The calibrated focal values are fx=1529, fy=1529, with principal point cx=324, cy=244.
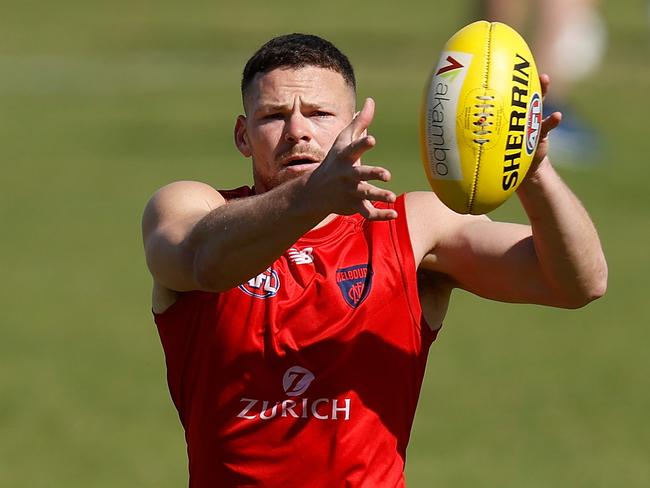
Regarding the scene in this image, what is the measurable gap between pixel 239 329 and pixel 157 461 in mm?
3698

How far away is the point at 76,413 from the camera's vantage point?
9.32 meters

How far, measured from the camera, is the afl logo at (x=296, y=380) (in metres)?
4.93

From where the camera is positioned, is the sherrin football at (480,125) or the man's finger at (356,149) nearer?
the man's finger at (356,149)

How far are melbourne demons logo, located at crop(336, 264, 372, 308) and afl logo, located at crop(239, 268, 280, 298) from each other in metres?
0.21

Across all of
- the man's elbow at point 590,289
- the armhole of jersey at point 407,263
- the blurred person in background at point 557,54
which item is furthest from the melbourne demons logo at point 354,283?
the blurred person in background at point 557,54

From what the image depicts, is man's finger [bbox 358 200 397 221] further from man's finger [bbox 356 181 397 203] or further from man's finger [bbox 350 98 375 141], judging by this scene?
man's finger [bbox 350 98 375 141]

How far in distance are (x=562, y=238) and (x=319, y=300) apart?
32.0 inches

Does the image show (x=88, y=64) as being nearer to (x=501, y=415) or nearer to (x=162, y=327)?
(x=501, y=415)

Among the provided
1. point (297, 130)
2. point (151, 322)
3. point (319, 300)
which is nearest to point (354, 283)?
point (319, 300)

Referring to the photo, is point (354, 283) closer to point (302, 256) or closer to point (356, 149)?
point (302, 256)

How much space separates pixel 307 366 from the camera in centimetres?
494

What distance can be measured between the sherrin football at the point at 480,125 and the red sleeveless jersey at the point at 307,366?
0.43 meters

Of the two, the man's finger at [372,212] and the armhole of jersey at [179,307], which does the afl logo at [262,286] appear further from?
the man's finger at [372,212]

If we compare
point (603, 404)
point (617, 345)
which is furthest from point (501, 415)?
point (617, 345)
